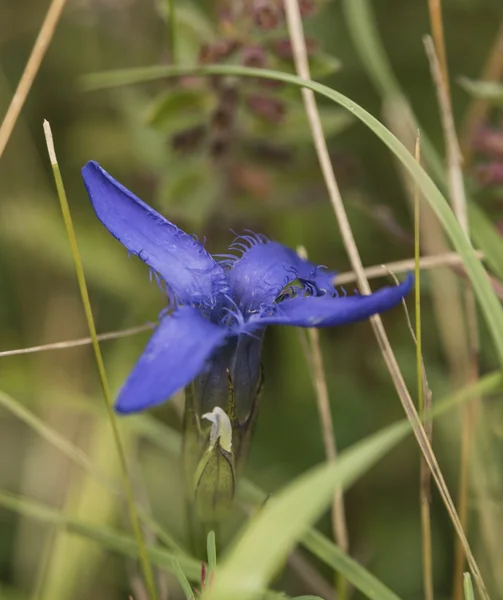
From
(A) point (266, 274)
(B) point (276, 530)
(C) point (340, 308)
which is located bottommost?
(B) point (276, 530)

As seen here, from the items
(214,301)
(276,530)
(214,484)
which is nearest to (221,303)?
(214,301)

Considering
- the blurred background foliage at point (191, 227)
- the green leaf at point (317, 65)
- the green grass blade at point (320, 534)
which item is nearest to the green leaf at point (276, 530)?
the green grass blade at point (320, 534)

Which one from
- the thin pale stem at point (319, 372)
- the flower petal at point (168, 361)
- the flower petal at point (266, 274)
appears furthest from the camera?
the thin pale stem at point (319, 372)

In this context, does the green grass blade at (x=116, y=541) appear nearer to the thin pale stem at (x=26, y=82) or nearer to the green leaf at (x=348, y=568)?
the green leaf at (x=348, y=568)

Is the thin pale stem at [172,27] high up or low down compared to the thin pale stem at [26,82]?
up

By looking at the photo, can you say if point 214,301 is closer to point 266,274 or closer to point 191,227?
point 266,274

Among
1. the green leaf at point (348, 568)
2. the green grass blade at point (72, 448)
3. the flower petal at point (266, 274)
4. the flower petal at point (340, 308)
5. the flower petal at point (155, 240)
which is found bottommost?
the green leaf at point (348, 568)
